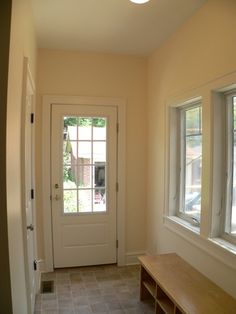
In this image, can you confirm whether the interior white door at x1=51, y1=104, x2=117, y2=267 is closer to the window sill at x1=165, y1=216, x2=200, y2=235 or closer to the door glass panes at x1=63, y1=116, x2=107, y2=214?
the door glass panes at x1=63, y1=116, x2=107, y2=214

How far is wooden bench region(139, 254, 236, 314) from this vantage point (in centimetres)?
194

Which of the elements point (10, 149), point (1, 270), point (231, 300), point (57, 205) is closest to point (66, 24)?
point (10, 149)

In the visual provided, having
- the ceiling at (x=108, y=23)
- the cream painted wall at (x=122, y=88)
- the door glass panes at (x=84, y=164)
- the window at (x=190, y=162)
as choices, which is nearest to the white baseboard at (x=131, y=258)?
the cream painted wall at (x=122, y=88)

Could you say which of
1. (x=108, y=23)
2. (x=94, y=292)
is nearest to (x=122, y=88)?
(x=108, y=23)

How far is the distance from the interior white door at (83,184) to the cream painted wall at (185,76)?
501 mm

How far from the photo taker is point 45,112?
347cm

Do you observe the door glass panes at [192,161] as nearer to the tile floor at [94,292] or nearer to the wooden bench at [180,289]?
the wooden bench at [180,289]

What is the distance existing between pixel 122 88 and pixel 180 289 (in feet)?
8.11

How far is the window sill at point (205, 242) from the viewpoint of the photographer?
2119 mm

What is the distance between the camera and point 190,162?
2.97 meters

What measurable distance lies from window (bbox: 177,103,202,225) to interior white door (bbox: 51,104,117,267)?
93 cm

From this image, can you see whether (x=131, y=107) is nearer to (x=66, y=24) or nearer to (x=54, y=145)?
(x=54, y=145)

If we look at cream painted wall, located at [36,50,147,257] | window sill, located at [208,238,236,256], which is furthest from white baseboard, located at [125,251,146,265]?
window sill, located at [208,238,236,256]

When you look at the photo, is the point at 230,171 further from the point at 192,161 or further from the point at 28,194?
the point at 28,194
